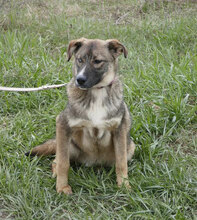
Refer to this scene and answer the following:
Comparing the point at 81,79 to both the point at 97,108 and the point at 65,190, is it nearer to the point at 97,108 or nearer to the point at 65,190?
the point at 97,108

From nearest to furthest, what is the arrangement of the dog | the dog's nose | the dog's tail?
1. the dog's nose
2. the dog
3. the dog's tail

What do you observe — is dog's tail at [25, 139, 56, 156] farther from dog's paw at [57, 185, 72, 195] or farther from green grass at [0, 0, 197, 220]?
dog's paw at [57, 185, 72, 195]

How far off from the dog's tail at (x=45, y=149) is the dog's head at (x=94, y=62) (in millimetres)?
843

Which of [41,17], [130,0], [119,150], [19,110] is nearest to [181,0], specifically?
[130,0]

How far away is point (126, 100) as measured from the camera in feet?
15.7

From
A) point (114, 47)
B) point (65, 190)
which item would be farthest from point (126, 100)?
point (65, 190)

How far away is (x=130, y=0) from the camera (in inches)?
311

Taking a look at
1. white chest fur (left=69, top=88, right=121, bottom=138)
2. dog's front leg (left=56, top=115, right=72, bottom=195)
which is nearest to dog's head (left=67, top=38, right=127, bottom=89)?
white chest fur (left=69, top=88, right=121, bottom=138)

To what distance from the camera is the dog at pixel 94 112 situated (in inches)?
132

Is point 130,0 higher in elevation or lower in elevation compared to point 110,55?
lower

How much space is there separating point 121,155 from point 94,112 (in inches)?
20.2

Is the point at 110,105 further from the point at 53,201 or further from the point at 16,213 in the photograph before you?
the point at 16,213

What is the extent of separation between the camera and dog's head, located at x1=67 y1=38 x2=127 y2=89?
327 cm

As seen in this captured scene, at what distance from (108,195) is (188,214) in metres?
0.75
